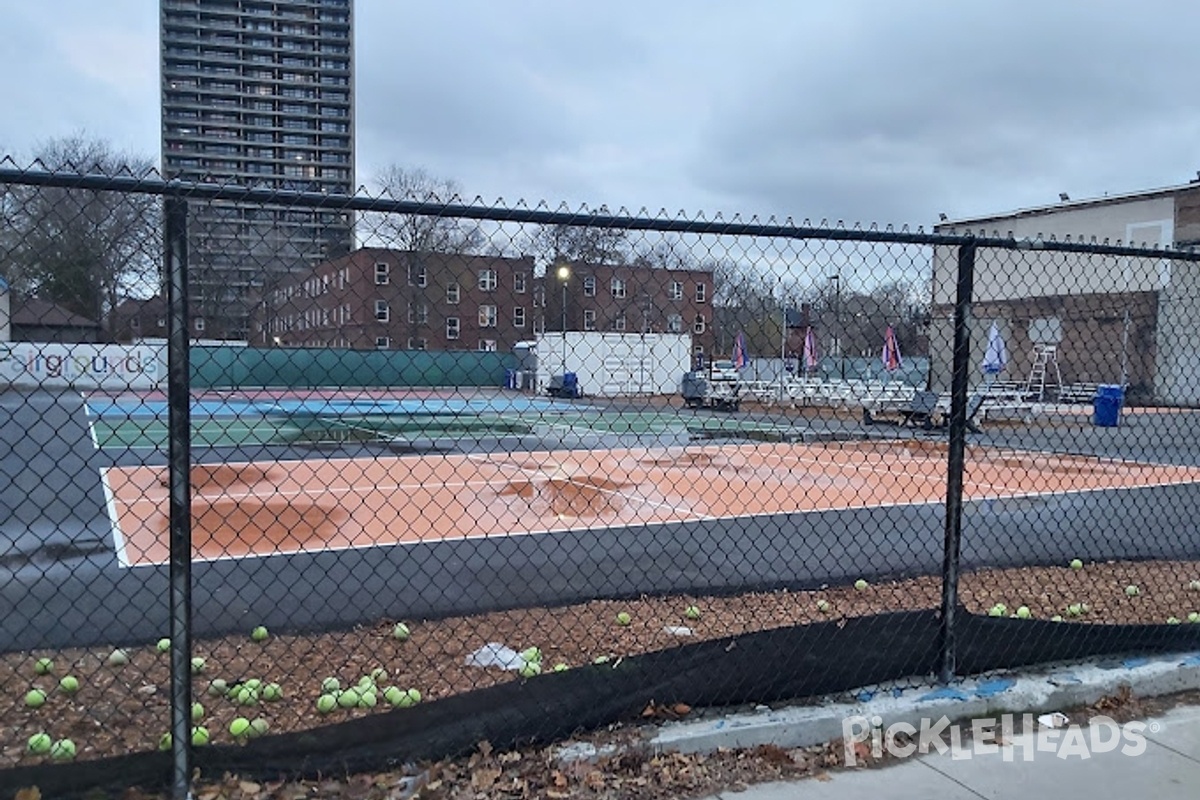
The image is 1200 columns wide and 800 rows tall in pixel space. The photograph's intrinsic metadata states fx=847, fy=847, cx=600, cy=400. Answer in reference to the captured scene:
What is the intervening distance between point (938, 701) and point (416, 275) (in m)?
3.13

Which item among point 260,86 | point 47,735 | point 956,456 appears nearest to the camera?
point 47,735

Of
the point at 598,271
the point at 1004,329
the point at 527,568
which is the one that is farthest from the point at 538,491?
the point at 1004,329

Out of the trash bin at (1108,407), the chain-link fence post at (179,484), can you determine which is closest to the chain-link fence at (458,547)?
the chain-link fence post at (179,484)

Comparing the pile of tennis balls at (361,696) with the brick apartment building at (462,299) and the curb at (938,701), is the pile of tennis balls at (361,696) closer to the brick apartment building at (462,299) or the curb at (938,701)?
the curb at (938,701)

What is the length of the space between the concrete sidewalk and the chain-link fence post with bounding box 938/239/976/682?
49 centimetres

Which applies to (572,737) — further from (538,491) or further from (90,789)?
(538,491)

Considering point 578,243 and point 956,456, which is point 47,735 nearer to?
point 578,243

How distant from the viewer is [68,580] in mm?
6285

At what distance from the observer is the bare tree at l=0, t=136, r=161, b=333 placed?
2.85 meters

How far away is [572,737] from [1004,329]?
26.9 meters

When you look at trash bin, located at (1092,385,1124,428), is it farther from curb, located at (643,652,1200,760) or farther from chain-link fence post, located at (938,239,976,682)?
chain-link fence post, located at (938,239,976,682)

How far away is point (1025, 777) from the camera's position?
10.6 feet

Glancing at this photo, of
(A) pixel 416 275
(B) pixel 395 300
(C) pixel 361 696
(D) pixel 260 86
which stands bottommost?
(C) pixel 361 696

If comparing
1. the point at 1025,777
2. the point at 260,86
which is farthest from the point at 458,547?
the point at 260,86
